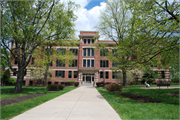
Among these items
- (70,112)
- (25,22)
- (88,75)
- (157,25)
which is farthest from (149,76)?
(70,112)

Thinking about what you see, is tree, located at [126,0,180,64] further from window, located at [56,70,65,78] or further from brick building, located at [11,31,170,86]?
window, located at [56,70,65,78]

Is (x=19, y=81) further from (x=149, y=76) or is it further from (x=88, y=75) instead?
(x=149, y=76)

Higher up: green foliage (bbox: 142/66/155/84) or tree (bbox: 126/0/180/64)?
tree (bbox: 126/0/180/64)

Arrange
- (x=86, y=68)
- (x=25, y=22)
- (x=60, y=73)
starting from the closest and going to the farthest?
(x=25, y=22) → (x=86, y=68) → (x=60, y=73)

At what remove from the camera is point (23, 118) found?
4.81 m

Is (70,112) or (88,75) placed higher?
(70,112)

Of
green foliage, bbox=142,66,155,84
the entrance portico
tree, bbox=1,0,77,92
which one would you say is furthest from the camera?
the entrance portico

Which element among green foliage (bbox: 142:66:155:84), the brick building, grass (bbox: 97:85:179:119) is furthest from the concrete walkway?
the brick building

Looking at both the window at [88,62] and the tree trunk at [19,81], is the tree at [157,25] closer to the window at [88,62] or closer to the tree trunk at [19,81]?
the tree trunk at [19,81]

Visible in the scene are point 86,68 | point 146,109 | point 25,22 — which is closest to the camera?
point 146,109

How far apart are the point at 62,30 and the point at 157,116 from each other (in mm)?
14615

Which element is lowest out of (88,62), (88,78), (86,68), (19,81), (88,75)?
(88,78)

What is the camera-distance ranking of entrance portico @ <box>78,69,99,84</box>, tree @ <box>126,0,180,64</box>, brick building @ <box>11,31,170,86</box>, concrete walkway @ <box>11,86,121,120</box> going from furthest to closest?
brick building @ <box>11,31,170,86</box>
entrance portico @ <box>78,69,99,84</box>
tree @ <box>126,0,180,64</box>
concrete walkway @ <box>11,86,121,120</box>

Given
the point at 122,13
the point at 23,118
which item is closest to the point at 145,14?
the point at 23,118
